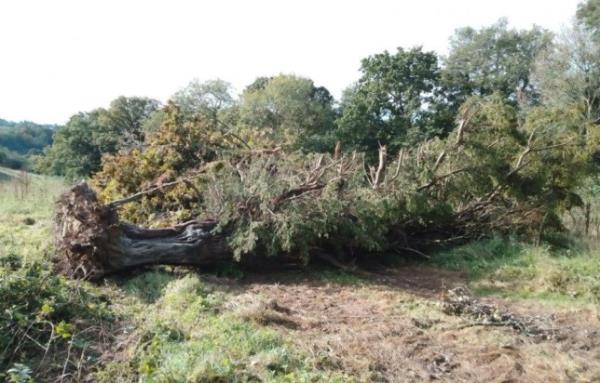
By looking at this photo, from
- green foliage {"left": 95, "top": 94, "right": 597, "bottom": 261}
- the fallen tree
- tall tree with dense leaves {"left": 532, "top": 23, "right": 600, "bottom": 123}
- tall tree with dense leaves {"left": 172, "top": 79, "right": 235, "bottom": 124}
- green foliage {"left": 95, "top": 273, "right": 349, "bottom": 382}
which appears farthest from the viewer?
tall tree with dense leaves {"left": 172, "top": 79, "right": 235, "bottom": 124}

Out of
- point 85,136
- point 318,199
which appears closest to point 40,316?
point 318,199

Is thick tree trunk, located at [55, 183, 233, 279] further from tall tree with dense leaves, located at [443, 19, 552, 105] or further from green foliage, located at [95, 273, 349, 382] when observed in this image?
tall tree with dense leaves, located at [443, 19, 552, 105]

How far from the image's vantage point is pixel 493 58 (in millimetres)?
28688

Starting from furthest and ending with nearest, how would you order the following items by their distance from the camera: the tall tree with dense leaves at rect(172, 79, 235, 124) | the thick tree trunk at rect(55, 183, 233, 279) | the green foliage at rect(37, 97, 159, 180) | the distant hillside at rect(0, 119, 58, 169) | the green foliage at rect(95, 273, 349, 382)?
the distant hillside at rect(0, 119, 58, 169), the tall tree with dense leaves at rect(172, 79, 235, 124), the green foliage at rect(37, 97, 159, 180), the thick tree trunk at rect(55, 183, 233, 279), the green foliage at rect(95, 273, 349, 382)

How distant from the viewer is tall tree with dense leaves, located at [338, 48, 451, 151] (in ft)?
68.0

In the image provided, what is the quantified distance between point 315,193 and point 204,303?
2258mm

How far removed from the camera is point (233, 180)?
616 centimetres

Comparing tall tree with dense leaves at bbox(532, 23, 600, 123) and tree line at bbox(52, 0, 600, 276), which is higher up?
tall tree with dense leaves at bbox(532, 23, 600, 123)

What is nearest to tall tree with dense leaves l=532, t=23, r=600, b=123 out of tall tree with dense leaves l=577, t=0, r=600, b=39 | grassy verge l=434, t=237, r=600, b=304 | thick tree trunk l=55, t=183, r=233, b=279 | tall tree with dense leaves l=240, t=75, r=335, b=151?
tall tree with dense leaves l=577, t=0, r=600, b=39

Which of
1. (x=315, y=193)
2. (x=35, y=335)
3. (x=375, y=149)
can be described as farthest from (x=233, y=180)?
(x=375, y=149)

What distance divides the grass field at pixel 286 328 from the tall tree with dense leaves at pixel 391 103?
48.8 feet

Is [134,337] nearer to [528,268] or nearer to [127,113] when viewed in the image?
[528,268]

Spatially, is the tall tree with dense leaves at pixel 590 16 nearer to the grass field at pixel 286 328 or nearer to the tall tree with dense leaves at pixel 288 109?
the tall tree with dense leaves at pixel 288 109

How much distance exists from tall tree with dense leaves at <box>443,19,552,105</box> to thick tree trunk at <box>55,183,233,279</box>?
22.6m
